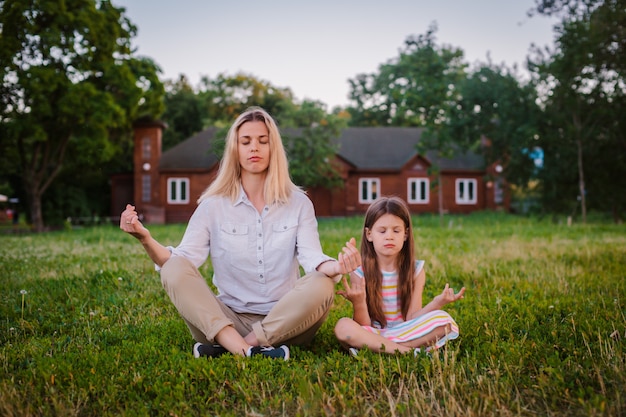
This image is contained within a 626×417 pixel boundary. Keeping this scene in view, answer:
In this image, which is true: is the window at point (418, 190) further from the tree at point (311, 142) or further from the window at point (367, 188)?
the tree at point (311, 142)

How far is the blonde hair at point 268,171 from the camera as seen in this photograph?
4.21 metres

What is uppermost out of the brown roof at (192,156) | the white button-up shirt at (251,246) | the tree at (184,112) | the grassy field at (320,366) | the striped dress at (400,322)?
the tree at (184,112)

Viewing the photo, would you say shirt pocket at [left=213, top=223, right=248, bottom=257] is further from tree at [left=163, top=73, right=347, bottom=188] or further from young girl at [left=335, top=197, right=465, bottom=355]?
tree at [left=163, top=73, right=347, bottom=188]

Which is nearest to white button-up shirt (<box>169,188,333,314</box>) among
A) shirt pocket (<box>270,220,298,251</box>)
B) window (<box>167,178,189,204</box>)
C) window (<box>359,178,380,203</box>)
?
shirt pocket (<box>270,220,298,251</box>)

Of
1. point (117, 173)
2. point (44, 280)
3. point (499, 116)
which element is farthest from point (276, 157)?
point (117, 173)

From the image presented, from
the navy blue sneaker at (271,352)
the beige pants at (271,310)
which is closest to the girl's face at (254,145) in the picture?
the beige pants at (271,310)

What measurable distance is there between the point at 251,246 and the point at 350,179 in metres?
36.9

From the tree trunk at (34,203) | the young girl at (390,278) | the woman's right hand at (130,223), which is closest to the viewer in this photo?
the woman's right hand at (130,223)

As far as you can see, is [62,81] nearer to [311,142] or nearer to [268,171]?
[311,142]

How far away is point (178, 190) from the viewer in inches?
1555

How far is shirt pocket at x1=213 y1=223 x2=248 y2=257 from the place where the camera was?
13.6ft

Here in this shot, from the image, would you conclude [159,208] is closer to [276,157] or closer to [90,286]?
[90,286]

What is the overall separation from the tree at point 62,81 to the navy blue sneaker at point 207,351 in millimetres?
25021

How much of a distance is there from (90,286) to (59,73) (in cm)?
2319
